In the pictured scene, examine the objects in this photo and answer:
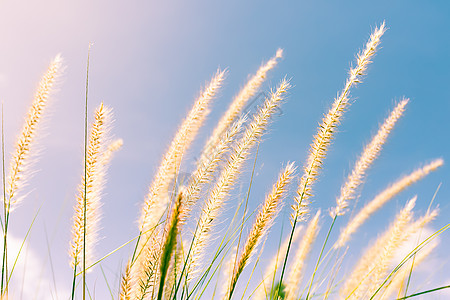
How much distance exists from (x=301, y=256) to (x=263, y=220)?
1.26 metres

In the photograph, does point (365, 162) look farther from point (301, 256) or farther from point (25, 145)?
point (25, 145)

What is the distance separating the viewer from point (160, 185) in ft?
7.66

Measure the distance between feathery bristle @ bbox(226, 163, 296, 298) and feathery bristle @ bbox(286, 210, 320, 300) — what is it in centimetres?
99

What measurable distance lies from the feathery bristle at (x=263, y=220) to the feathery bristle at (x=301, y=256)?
0.99 m

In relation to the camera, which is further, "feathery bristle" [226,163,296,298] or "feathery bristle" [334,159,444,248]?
"feathery bristle" [334,159,444,248]

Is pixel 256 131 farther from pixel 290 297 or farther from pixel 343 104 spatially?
pixel 290 297

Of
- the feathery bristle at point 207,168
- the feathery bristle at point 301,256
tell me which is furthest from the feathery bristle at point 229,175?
the feathery bristle at point 301,256

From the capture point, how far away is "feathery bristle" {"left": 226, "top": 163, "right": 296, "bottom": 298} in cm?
181

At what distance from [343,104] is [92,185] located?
1.24 meters

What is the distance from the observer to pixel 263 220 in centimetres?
186

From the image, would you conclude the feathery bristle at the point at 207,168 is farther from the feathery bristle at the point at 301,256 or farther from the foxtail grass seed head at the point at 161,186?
the feathery bristle at the point at 301,256

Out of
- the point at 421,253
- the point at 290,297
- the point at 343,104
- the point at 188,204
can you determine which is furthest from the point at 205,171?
the point at 421,253

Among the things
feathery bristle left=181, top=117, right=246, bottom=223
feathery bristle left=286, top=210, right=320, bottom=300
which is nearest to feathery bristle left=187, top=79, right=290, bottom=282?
feathery bristle left=181, top=117, right=246, bottom=223

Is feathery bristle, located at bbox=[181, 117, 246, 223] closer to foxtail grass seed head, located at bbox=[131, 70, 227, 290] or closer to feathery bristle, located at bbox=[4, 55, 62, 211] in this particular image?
foxtail grass seed head, located at bbox=[131, 70, 227, 290]
